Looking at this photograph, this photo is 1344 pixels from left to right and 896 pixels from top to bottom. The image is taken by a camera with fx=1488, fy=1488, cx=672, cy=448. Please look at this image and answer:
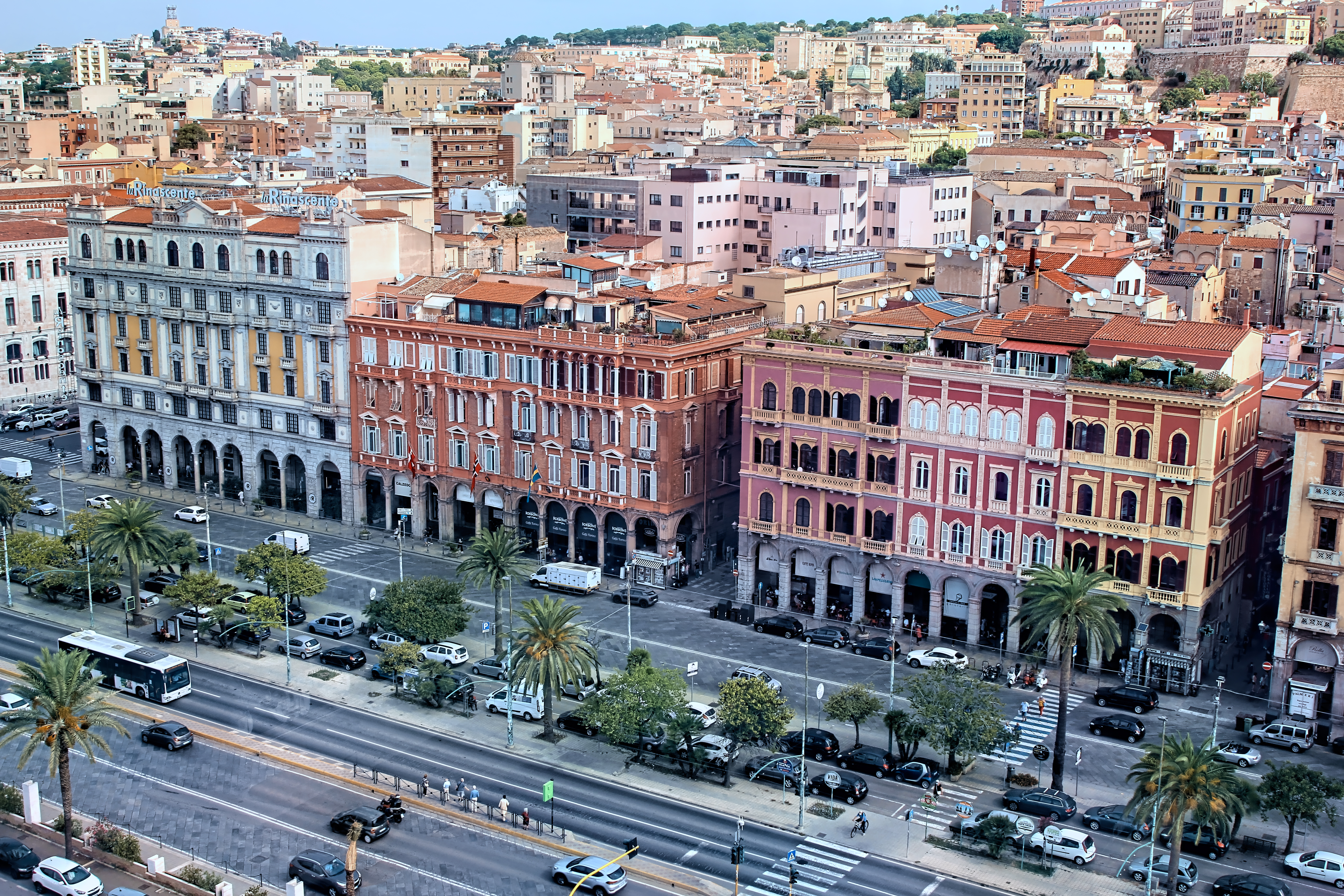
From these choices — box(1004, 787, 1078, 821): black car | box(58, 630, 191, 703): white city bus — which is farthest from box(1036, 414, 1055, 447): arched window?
box(58, 630, 191, 703): white city bus

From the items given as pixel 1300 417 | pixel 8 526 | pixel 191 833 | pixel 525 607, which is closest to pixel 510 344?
pixel 525 607

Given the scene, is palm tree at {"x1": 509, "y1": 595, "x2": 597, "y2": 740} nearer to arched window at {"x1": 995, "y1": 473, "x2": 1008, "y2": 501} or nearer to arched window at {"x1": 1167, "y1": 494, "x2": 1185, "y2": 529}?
arched window at {"x1": 995, "y1": 473, "x2": 1008, "y2": 501}

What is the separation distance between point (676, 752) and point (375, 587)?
37.9m

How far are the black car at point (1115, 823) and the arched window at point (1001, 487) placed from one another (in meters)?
25.9

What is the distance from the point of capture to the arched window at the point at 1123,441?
93625 mm

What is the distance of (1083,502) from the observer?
3772 inches

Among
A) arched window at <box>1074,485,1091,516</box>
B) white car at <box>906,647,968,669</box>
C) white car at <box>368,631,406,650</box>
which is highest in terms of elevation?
arched window at <box>1074,485,1091,516</box>

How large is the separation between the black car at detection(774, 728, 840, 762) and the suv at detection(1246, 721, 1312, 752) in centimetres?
2471

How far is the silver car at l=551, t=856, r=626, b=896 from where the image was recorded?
70.1 m

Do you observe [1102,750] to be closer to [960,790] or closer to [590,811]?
[960,790]

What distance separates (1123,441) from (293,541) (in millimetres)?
65519

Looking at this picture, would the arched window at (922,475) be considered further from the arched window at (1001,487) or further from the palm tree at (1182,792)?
the palm tree at (1182,792)

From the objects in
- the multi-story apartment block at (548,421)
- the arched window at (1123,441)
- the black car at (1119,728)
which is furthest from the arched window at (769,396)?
the black car at (1119,728)

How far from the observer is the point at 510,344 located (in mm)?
118938
